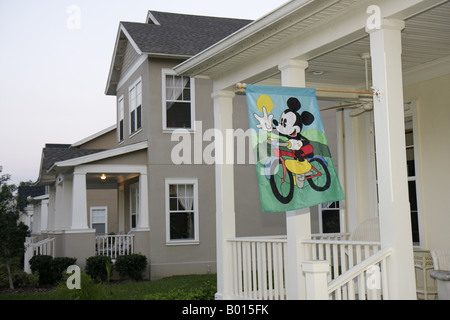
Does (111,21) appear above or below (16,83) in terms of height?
above

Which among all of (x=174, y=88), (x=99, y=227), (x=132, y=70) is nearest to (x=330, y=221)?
(x=174, y=88)

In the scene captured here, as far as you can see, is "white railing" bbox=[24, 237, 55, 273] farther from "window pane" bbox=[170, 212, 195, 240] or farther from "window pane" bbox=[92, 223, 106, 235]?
"window pane" bbox=[92, 223, 106, 235]

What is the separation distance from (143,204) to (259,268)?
8184 millimetres

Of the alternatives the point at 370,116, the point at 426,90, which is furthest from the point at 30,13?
the point at 426,90

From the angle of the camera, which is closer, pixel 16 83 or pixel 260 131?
pixel 260 131

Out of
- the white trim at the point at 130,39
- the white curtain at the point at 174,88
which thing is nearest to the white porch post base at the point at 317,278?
the white curtain at the point at 174,88

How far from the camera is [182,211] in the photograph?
53.7 ft

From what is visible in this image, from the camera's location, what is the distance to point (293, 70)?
24.3 feet

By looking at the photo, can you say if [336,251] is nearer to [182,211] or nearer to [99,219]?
[182,211]

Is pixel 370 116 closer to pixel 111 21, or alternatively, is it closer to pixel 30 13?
pixel 30 13

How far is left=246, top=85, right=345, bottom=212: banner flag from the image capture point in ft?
→ 20.2
